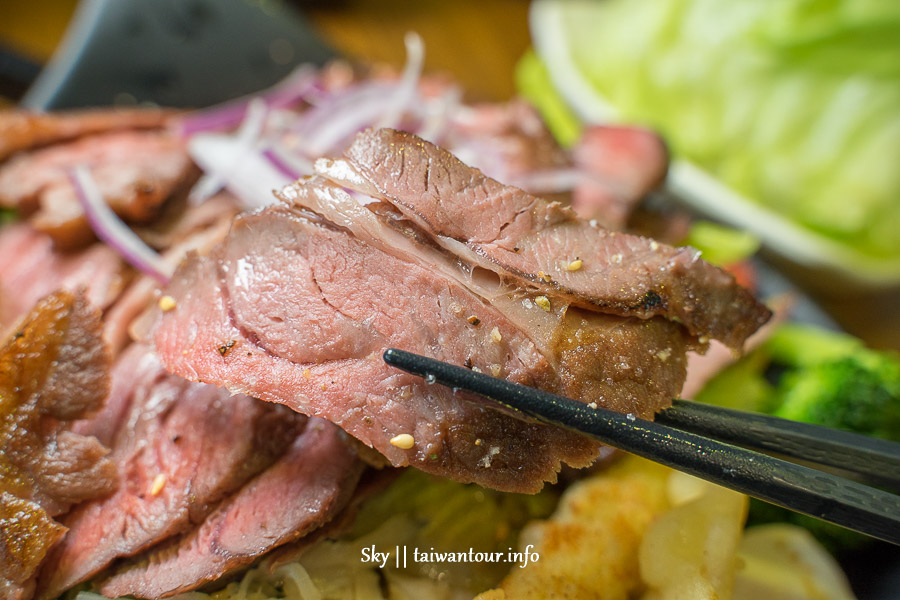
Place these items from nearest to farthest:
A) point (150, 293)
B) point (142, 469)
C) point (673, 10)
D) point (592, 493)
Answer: point (142, 469) → point (592, 493) → point (150, 293) → point (673, 10)

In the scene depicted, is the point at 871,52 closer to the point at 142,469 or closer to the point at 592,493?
the point at 592,493

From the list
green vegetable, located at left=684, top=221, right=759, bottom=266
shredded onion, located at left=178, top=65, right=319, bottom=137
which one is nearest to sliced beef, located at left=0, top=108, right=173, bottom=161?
shredded onion, located at left=178, top=65, right=319, bottom=137

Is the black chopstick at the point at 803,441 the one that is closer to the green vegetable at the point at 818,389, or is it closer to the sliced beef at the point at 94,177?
the green vegetable at the point at 818,389

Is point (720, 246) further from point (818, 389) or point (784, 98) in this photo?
point (784, 98)

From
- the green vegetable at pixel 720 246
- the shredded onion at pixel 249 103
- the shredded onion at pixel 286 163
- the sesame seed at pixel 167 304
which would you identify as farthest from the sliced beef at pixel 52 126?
the green vegetable at pixel 720 246

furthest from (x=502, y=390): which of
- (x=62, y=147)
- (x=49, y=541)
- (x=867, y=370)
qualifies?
(x=62, y=147)

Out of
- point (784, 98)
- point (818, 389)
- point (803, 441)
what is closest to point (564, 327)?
point (803, 441)

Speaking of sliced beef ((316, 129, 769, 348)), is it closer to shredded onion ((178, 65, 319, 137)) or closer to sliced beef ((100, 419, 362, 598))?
sliced beef ((100, 419, 362, 598))
